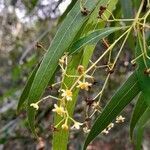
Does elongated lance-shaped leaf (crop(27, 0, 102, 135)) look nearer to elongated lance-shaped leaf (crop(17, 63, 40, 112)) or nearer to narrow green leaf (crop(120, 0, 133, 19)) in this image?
elongated lance-shaped leaf (crop(17, 63, 40, 112))

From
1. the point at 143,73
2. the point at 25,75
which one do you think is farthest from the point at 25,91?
the point at 25,75

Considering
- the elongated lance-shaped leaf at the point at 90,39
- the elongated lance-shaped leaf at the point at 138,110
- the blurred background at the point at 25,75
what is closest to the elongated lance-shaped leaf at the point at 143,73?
the elongated lance-shaped leaf at the point at 90,39

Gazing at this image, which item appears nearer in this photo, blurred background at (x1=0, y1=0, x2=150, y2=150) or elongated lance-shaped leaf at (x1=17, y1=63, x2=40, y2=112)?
elongated lance-shaped leaf at (x1=17, y1=63, x2=40, y2=112)

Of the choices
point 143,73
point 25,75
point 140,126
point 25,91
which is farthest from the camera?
point 25,75

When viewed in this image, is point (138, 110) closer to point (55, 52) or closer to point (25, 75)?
point (55, 52)

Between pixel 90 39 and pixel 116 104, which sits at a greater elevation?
pixel 90 39

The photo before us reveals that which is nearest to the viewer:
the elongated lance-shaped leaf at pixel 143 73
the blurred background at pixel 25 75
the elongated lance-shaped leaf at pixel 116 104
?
the elongated lance-shaped leaf at pixel 143 73

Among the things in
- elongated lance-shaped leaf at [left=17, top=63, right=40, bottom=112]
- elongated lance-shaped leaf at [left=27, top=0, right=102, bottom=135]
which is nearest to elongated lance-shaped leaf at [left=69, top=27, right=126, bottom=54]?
elongated lance-shaped leaf at [left=27, top=0, right=102, bottom=135]

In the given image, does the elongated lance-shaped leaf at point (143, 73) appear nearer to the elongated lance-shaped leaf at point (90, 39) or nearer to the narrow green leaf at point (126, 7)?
the elongated lance-shaped leaf at point (90, 39)
